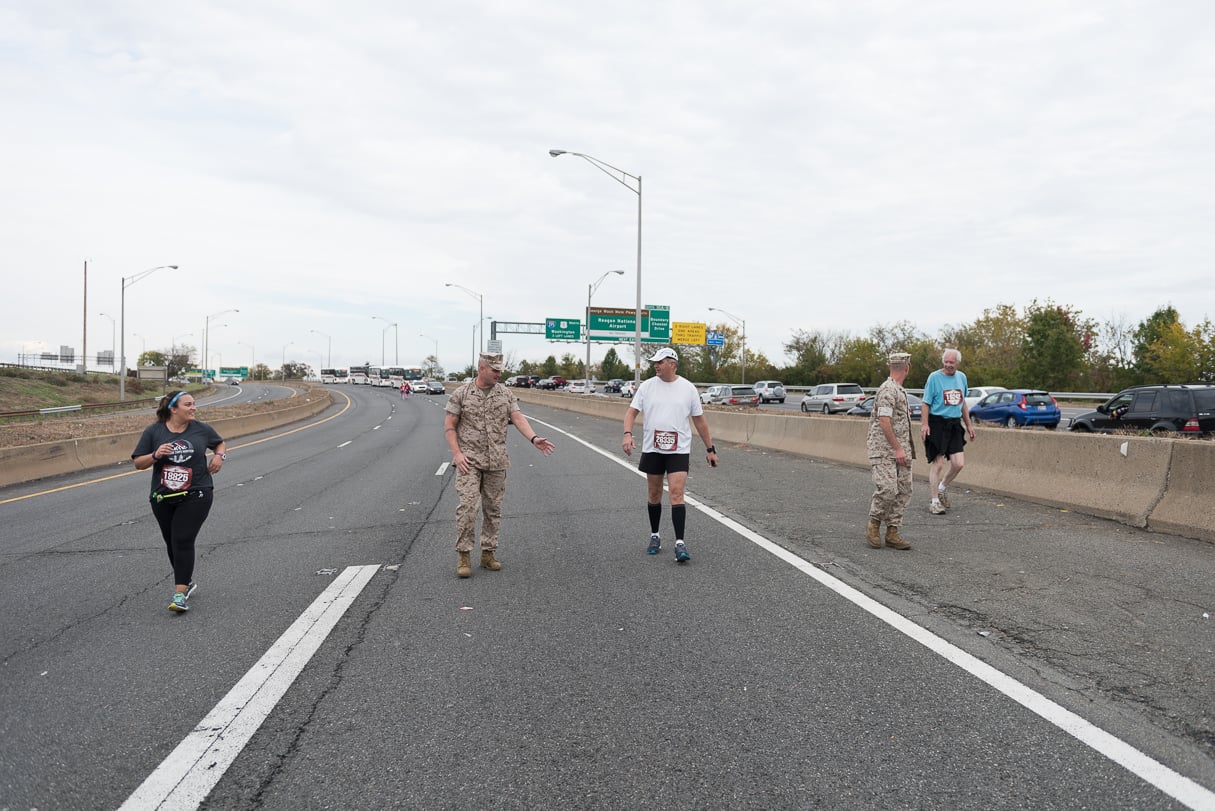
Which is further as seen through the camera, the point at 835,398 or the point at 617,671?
the point at 835,398

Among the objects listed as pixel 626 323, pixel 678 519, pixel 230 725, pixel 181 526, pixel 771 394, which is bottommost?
pixel 230 725

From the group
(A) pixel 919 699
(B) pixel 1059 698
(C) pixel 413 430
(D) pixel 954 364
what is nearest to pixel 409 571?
(A) pixel 919 699

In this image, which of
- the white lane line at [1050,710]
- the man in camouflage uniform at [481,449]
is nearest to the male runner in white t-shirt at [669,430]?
the man in camouflage uniform at [481,449]

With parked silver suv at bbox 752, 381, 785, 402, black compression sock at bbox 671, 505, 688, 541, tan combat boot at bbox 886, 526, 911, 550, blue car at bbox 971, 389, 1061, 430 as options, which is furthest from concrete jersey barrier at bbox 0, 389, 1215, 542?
parked silver suv at bbox 752, 381, 785, 402

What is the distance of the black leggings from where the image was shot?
221 inches

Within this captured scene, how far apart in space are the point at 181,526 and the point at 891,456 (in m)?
5.75

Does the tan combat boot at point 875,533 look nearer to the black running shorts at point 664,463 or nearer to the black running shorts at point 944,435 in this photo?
the black running shorts at point 664,463

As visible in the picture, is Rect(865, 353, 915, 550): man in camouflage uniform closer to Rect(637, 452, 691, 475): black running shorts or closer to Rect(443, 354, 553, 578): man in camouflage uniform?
Rect(637, 452, 691, 475): black running shorts

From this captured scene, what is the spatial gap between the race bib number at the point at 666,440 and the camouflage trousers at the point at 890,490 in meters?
1.83

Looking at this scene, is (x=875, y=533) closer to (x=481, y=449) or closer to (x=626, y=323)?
(x=481, y=449)

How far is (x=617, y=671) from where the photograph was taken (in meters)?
4.36

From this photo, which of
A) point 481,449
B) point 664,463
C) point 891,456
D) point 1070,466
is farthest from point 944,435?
point 481,449

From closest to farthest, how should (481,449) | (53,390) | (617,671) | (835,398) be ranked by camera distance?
(617,671) < (481,449) < (835,398) < (53,390)

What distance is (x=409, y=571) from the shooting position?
685 centimetres
